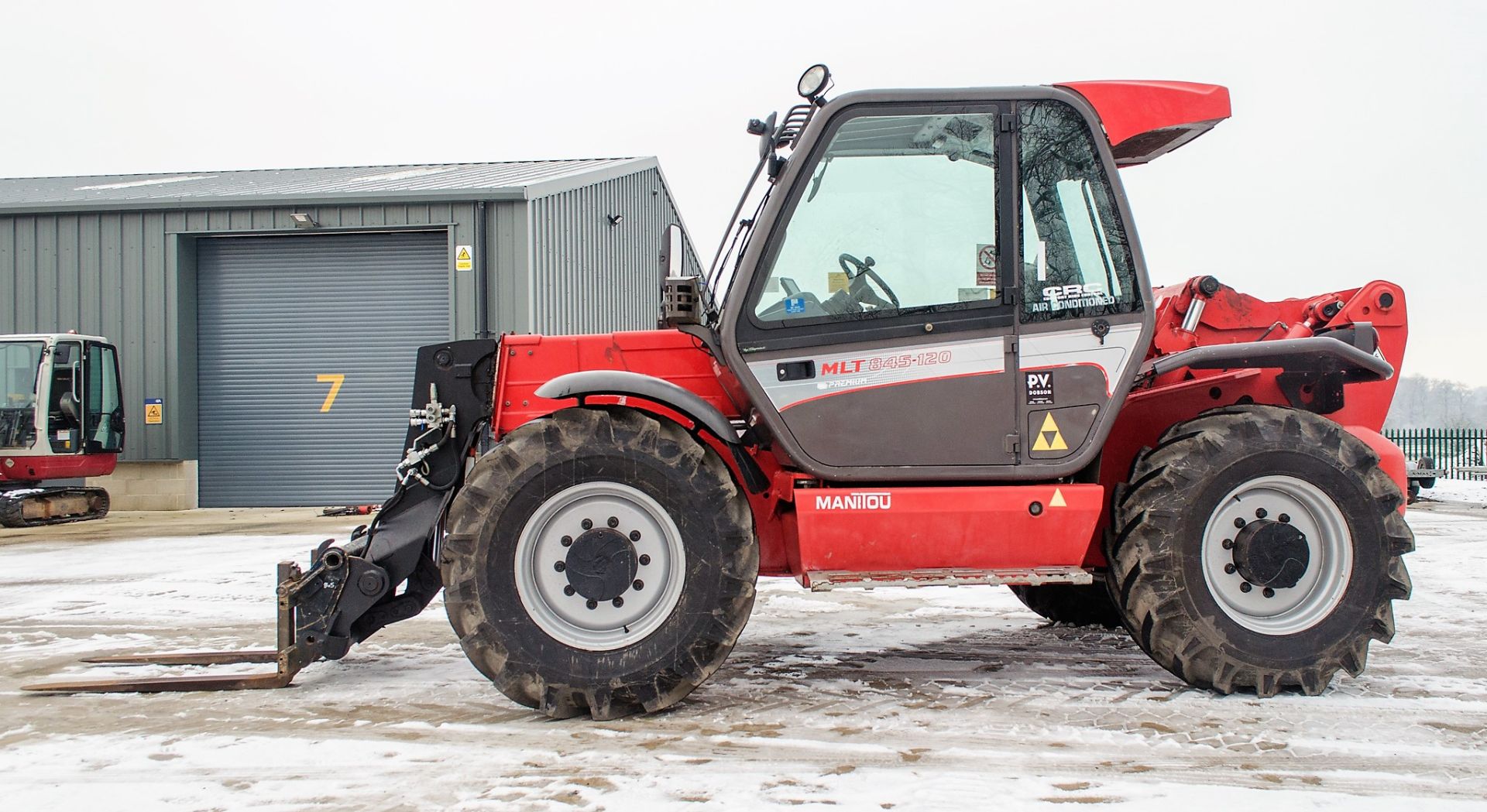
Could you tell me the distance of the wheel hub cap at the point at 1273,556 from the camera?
176 inches

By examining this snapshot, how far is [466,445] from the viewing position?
5031 mm

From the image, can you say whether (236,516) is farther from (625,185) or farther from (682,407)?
(682,407)

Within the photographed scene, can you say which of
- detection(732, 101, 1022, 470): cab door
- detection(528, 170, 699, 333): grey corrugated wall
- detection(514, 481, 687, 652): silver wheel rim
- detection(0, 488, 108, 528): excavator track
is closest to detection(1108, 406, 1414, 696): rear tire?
detection(732, 101, 1022, 470): cab door

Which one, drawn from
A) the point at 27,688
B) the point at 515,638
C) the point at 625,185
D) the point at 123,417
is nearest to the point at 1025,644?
the point at 515,638

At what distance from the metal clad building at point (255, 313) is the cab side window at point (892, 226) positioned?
12752 millimetres

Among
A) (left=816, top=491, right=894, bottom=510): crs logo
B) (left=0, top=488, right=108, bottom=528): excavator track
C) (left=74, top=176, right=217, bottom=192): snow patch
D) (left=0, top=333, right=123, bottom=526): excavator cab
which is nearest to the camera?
(left=816, top=491, right=894, bottom=510): crs logo

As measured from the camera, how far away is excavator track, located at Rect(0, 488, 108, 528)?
14.2 metres

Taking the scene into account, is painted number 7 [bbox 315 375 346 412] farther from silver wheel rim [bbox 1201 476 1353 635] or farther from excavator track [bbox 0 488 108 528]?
silver wheel rim [bbox 1201 476 1353 635]

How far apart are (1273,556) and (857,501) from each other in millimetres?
1853

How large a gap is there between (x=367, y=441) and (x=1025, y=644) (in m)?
14.3

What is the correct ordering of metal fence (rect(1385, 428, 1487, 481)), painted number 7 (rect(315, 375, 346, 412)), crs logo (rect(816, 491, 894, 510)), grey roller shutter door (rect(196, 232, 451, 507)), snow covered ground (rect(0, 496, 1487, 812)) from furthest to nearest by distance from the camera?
1. metal fence (rect(1385, 428, 1487, 481))
2. painted number 7 (rect(315, 375, 346, 412))
3. grey roller shutter door (rect(196, 232, 451, 507))
4. crs logo (rect(816, 491, 894, 510))
5. snow covered ground (rect(0, 496, 1487, 812))

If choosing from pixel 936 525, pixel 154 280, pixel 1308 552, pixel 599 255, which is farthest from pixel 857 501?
pixel 154 280

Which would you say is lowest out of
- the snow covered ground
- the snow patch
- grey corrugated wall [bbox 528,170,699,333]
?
the snow covered ground

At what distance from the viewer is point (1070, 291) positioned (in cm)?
454
